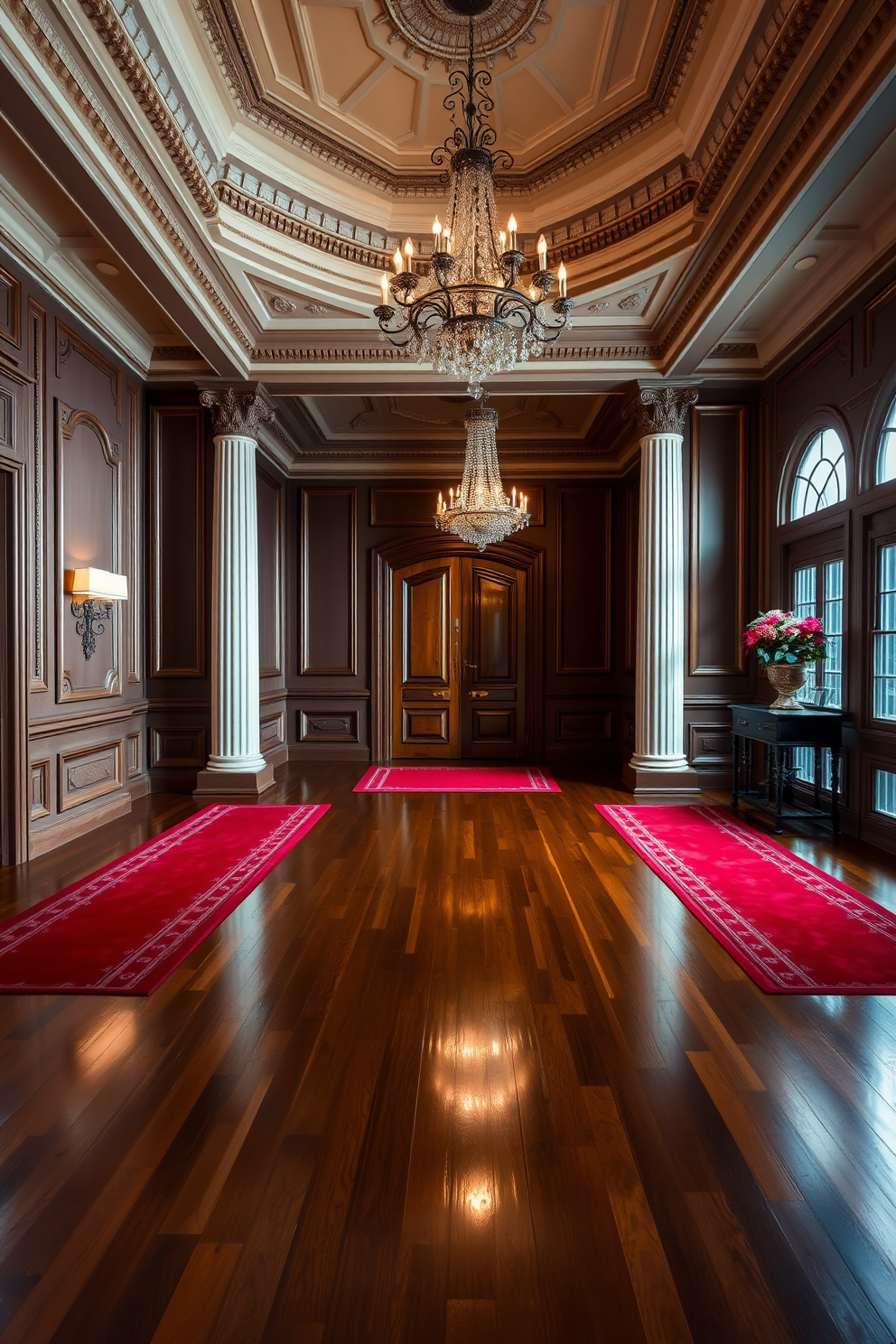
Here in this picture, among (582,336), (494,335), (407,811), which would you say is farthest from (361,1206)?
(582,336)

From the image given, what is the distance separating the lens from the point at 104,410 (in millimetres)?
5469

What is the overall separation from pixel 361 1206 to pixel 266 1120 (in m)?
0.42

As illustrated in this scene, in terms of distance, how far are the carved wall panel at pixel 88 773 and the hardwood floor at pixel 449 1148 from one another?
2372 millimetres

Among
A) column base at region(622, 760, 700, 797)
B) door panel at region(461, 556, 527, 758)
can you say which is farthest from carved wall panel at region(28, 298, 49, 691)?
Result: door panel at region(461, 556, 527, 758)

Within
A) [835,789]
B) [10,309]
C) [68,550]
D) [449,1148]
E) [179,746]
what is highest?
[10,309]

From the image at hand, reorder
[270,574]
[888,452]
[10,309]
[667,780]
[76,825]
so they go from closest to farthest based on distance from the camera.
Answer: [10,309], [888,452], [76,825], [667,780], [270,574]

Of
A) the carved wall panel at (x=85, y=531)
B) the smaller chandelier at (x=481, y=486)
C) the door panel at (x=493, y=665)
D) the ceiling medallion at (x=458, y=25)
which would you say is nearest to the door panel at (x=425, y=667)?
the door panel at (x=493, y=665)

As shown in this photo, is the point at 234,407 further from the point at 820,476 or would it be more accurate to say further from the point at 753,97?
the point at 820,476

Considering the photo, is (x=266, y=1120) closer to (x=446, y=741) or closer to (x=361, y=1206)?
(x=361, y=1206)

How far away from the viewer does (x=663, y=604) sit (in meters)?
6.20

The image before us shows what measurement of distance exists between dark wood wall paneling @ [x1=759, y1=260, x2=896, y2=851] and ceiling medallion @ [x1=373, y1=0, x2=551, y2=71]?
254cm

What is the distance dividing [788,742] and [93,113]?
16.7ft

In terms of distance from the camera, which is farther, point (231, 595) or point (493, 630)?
point (493, 630)

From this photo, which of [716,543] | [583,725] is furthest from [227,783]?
[716,543]
